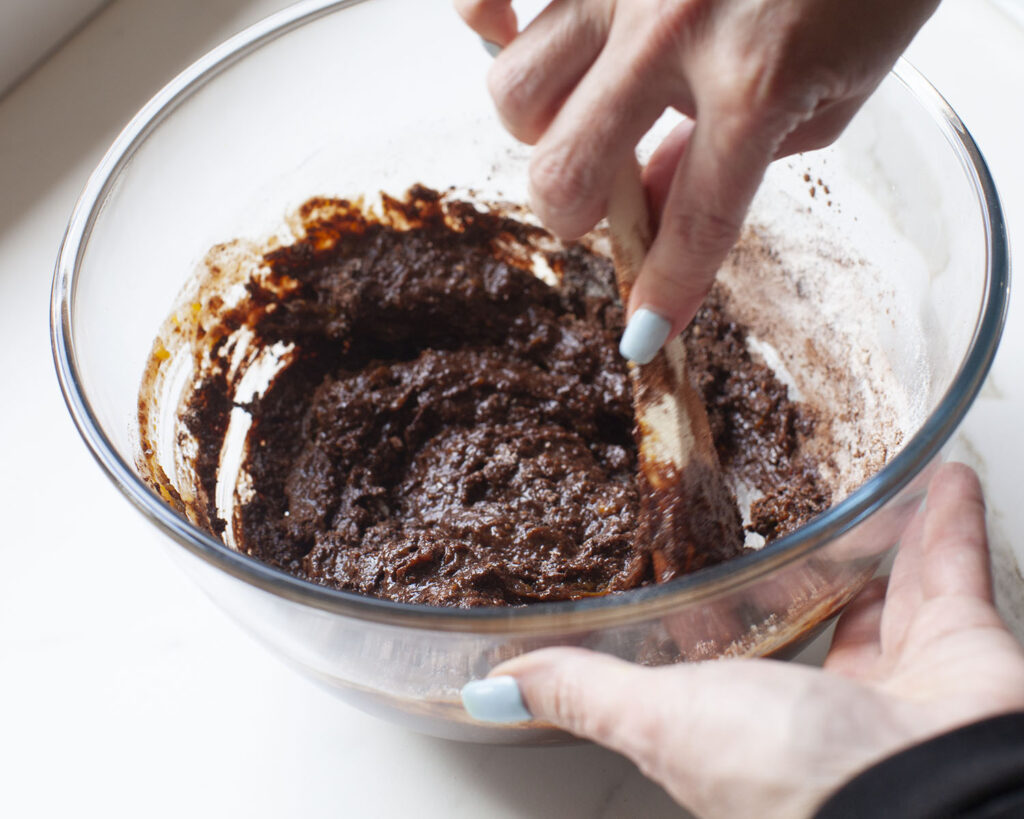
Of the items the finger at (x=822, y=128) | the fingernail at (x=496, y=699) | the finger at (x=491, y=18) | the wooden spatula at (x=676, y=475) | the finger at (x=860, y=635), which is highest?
the finger at (x=491, y=18)

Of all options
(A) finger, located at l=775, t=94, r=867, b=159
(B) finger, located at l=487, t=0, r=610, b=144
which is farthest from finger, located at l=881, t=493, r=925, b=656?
(B) finger, located at l=487, t=0, r=610, b=144

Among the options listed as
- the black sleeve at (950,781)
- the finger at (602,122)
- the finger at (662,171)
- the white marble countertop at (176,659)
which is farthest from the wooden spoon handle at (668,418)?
the black sleeve at (950,781)

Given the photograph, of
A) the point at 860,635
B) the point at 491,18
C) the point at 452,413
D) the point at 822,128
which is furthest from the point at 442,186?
the point at 860,635

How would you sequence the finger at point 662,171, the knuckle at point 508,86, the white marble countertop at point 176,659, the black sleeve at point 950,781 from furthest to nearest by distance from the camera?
the finger at point 662,171
the white marble countertop at point 176,659
the knuckle at point 508,86
the black sleeve at point 950,781

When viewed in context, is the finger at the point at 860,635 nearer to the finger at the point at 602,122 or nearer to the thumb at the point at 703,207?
the thumb at the point at 703,207

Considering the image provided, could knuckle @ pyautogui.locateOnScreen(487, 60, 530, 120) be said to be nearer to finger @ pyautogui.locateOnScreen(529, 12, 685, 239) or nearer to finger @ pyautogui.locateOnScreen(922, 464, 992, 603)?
finger @ pyautogui.locateOnScreen(529, 12, 685, 239)

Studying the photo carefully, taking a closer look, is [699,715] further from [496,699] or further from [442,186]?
[442,186]

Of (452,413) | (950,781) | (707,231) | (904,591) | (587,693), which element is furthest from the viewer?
(452,413)
